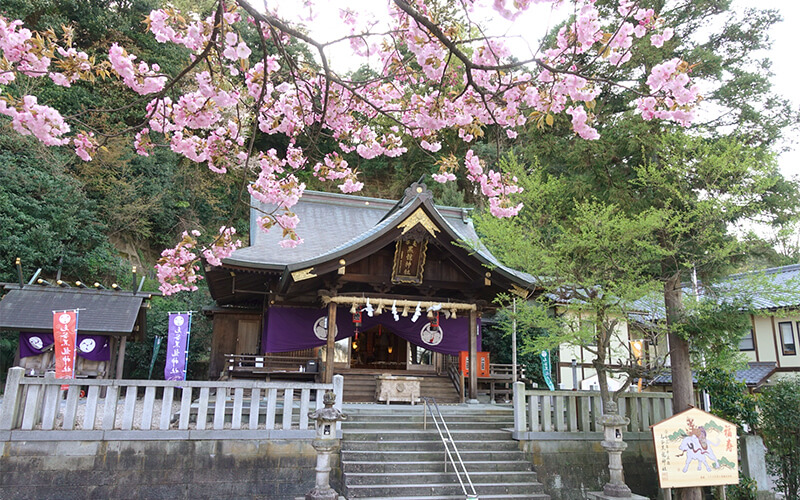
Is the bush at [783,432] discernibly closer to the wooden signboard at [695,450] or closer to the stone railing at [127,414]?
the wooden signboard at [695,450]

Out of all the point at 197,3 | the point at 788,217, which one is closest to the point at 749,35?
the point at 788,217

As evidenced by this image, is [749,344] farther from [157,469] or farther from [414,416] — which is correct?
[157,469]

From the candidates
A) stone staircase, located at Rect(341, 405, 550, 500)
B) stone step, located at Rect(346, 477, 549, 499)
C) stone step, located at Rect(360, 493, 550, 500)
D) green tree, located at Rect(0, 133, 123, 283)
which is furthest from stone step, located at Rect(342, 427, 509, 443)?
green tree, located at Rect(0, 133, 123, 283)

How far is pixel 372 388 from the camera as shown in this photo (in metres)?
12.5

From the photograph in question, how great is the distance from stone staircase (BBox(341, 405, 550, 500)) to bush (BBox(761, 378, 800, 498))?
13.9 ft

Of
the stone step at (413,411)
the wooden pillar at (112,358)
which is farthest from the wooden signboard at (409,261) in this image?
the wooden pillar at (112,358)

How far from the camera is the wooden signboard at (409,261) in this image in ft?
38.7

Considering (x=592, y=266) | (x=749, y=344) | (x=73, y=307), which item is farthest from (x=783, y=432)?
(x=73, y=307)

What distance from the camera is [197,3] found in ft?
81.7

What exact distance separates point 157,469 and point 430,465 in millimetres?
4029

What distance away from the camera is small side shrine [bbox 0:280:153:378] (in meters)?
12.9

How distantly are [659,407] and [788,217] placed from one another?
13.6ft

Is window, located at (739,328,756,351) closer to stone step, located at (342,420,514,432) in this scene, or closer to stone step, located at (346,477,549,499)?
stone step, located at (342,420,514,432)

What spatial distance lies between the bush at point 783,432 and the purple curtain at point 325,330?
255 inches
